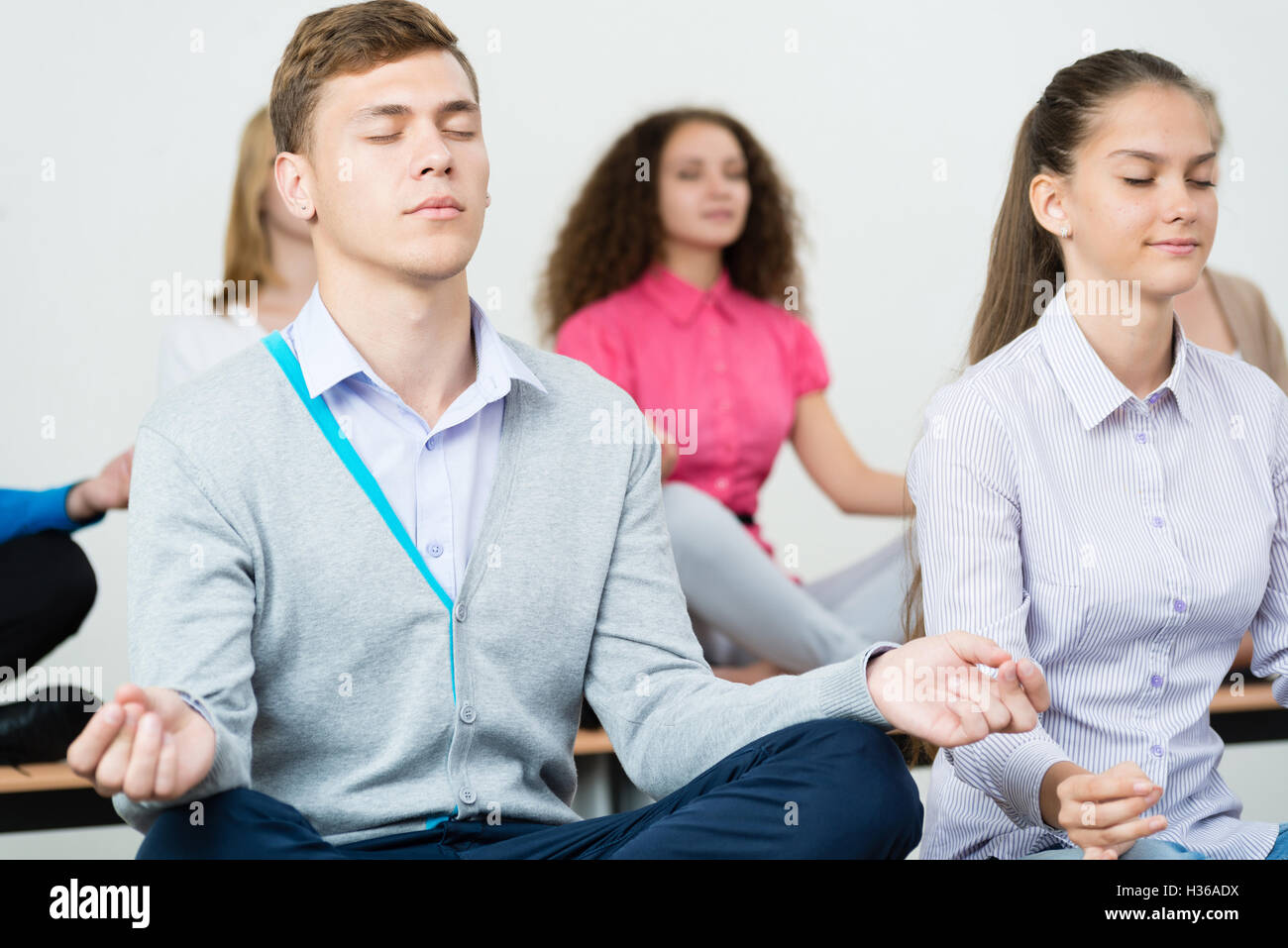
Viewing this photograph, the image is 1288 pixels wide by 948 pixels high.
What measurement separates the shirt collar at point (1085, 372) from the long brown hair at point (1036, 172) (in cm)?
11

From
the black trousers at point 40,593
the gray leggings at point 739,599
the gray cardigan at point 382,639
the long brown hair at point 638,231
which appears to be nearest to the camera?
the gray cardigan at point 382,639

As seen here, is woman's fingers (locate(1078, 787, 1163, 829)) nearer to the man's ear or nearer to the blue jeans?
the blue jeans

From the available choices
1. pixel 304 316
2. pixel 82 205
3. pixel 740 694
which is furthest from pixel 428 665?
pixel 82 205

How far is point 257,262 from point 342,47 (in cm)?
132

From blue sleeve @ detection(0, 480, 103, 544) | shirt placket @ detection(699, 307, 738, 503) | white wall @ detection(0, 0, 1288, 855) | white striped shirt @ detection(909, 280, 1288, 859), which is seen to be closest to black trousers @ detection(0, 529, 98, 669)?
blue sleeve @ detection(0, 480, 103, 544)

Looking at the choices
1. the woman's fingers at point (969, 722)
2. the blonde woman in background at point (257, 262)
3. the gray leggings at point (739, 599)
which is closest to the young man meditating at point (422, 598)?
the woman's fingers at point (969, 722)

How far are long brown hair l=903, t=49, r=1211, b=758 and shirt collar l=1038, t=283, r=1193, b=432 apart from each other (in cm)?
11

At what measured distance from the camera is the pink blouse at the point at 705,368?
2.95 m

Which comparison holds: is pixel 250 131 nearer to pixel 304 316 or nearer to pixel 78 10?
pixel 78 10

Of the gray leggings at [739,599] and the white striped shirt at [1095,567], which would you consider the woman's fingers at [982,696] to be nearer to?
the white striped shirt at [1095,567]

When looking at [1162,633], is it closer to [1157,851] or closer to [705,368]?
[1157,851]

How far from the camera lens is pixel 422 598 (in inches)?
57.4

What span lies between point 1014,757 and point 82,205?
7.88 feet

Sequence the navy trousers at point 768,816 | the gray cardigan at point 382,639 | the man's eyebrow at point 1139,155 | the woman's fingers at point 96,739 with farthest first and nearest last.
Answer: the man's eyebrow at point 1139,155
the gray cardigan at point 382,639
the navy trousers at point 768,816
the woman's fingers at point 96,739
